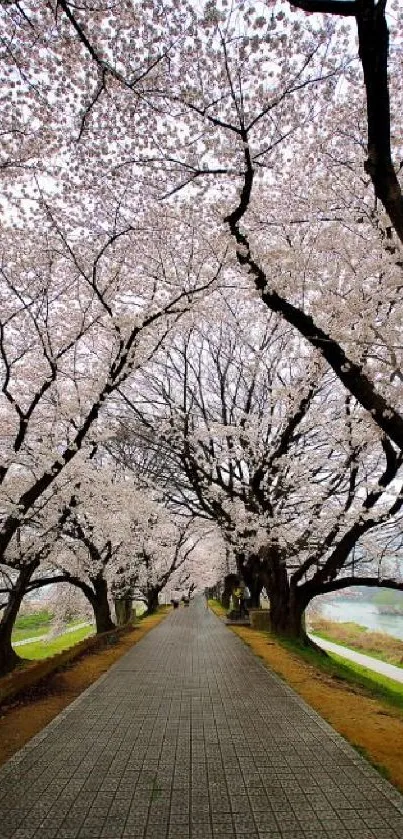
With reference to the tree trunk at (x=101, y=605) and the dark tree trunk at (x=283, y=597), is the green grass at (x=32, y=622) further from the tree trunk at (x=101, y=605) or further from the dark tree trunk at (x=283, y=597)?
the dark tree trunk at (x=283, y=597)

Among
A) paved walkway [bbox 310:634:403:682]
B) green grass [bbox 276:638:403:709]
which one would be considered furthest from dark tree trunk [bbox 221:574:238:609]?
green grass [bbox 276:638:403:709]

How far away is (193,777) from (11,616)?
33.5ft

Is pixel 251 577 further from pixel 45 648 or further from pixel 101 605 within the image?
pixel 45 648

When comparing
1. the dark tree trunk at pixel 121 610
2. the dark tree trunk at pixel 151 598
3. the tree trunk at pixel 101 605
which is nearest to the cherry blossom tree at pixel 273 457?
the tree trunk at pixel 101 605

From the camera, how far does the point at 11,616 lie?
46.2 ft

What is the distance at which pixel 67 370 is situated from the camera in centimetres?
1305

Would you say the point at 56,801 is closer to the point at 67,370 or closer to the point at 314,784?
the point at 314,784

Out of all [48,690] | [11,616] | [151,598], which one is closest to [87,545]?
[11,616]

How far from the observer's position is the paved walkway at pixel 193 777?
4172 millimetres

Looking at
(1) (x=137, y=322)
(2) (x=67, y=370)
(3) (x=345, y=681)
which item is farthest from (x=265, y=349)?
(3) (x=345, y=681)

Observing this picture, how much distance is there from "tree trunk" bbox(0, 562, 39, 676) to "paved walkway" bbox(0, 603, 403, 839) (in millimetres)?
5181

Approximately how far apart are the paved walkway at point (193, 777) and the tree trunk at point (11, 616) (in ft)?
17.0

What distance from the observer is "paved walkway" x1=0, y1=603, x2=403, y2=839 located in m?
4.17

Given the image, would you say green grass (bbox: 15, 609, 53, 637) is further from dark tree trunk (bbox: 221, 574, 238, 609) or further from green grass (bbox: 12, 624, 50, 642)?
dark tree trunk (bbox: 221, 574, 238, 609)
